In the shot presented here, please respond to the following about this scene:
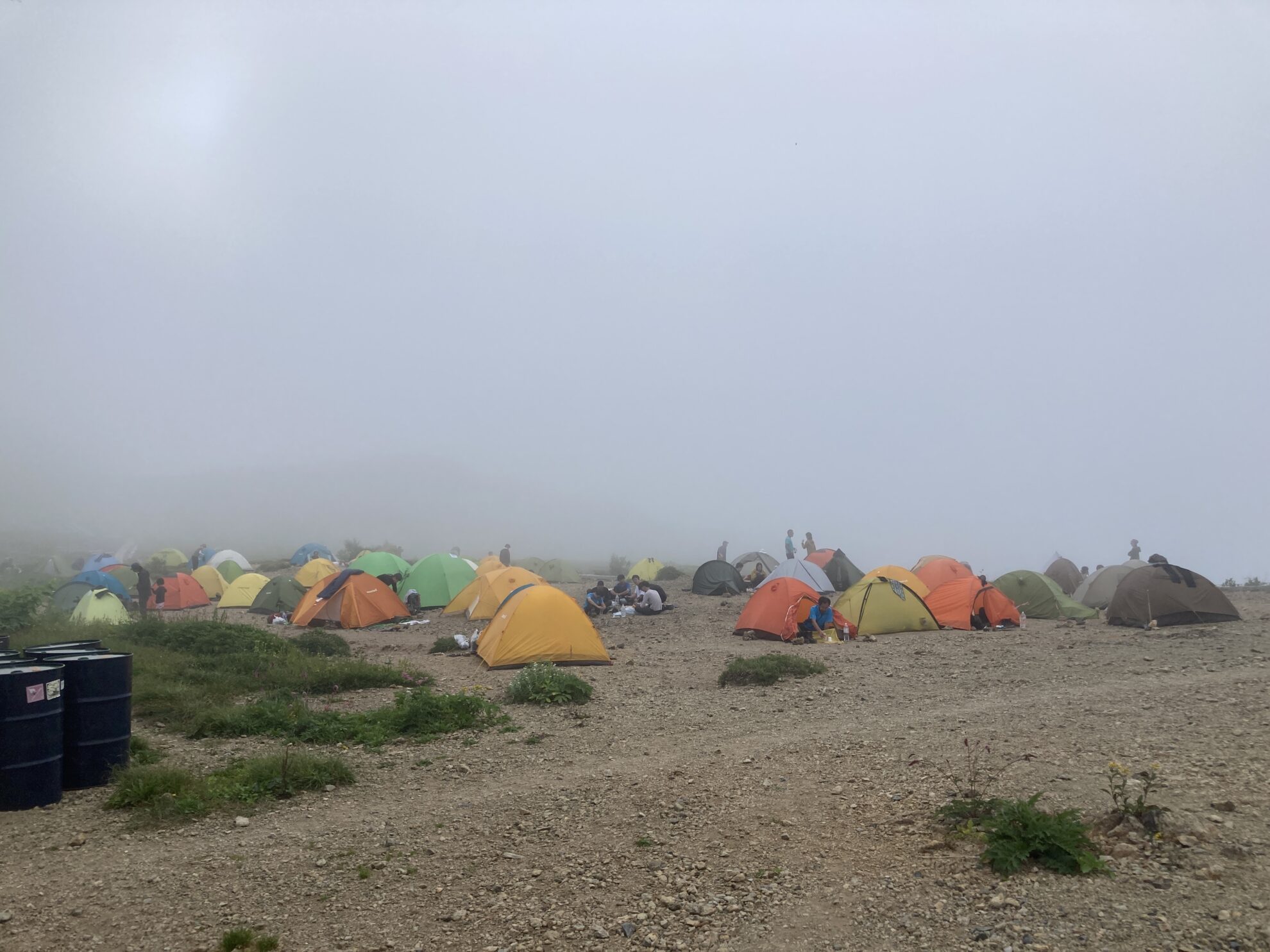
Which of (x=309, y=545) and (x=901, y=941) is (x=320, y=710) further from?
(x=309, y=545)

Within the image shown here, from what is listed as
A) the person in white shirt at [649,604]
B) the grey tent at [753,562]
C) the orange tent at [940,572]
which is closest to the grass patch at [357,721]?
the person in white shirt at [649,604]

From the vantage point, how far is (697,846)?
20.2 feet

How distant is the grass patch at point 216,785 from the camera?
7035 mm

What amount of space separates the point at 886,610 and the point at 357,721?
12.8 m

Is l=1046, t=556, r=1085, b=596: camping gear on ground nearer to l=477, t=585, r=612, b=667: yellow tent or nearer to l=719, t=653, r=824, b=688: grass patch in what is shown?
l=719, t=653, r=824, b=688: grass patch

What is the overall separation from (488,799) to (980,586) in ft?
52.9

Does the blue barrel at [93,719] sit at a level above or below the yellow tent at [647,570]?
above

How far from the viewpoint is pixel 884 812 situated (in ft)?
21.2

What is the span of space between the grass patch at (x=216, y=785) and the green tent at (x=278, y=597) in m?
18.3


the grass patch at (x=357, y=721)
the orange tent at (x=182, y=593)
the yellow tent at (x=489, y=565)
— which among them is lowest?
the orange tent at (x=182, y=593)

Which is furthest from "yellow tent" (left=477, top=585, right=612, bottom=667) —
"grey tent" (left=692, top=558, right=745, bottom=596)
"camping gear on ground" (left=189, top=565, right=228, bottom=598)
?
"camping gear on ground" (left=189, top=565, right=228, bottom=598)

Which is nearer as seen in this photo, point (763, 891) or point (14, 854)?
point (763, 891)

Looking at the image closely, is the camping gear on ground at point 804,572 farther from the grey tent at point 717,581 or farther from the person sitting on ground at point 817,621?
the person sitting on ground at point 817,621

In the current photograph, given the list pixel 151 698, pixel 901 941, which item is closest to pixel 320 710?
pixel 151 698
